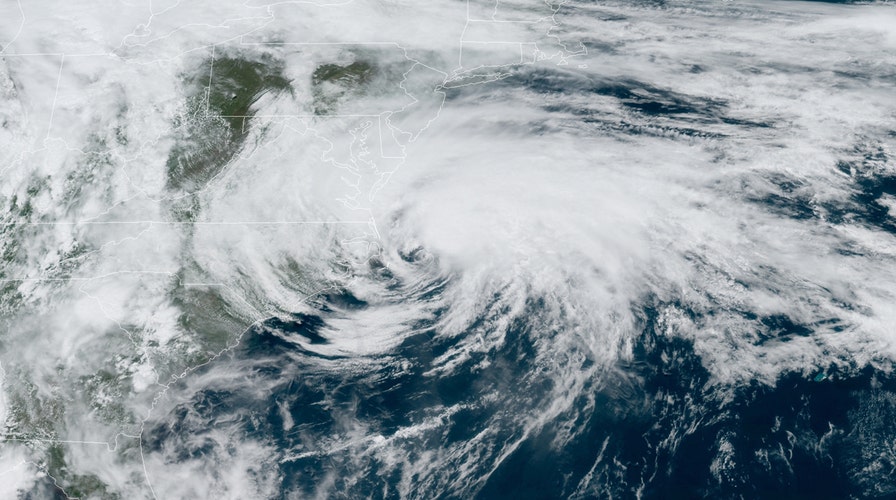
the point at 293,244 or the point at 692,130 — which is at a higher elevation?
the point at 692,130

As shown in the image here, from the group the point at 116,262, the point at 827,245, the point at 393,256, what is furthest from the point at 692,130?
the point at 116,262

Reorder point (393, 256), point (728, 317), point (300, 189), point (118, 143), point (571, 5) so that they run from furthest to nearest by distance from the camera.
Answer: point (571, 5), point (118, 143), point (300, 189), point (393, 256), point (728, 317)

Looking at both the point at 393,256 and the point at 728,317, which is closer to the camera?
the point at 728,317

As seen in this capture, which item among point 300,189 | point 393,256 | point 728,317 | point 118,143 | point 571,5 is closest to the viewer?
point 728,317

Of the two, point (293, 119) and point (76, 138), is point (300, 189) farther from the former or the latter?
point (76, 138)

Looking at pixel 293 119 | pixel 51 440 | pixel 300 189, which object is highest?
pixel 293 119

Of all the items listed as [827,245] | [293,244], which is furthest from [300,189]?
[827,245]
